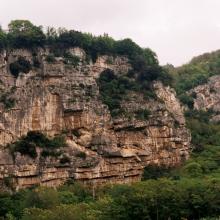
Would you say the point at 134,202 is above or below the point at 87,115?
below

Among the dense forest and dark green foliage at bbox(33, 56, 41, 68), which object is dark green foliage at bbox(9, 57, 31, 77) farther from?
the dense forest

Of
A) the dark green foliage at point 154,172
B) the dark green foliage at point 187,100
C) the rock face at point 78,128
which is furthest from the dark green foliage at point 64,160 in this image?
the dark green foliage at point 187,100

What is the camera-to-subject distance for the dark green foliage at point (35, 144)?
64.9m

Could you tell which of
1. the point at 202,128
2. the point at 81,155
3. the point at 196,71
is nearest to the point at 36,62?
the point at 81,155

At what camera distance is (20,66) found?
7094 centimetres

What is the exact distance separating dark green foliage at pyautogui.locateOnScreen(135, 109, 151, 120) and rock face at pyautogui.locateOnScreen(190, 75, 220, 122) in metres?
17.4

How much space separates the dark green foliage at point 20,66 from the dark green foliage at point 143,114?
12.9 metres

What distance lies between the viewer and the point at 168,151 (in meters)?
72.4

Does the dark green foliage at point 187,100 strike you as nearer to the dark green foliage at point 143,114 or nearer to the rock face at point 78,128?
the rock face at point 78,128

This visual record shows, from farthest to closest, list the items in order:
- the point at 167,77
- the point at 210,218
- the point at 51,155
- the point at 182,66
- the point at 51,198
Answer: the point at 182,66 → the point at 167,77 → the point at 51,155 → the point at 51,198 → the point at 210,218

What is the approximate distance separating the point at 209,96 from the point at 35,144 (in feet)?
110

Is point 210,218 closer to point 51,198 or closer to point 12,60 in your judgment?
point 51,198

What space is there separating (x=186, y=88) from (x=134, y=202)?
48690 mm

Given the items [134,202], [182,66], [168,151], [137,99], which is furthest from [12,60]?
[182,66]
